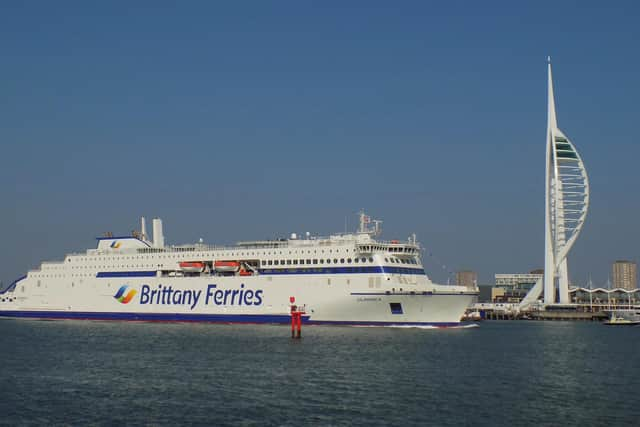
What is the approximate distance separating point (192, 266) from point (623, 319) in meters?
61.8

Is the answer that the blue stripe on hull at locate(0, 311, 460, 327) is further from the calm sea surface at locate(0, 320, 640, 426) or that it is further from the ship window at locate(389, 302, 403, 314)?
the calm sea surface at locate(0, 320, 640, 426)

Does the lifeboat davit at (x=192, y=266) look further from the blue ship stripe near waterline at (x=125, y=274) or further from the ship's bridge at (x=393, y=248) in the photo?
the ship's bridge at (x=393, y=248)

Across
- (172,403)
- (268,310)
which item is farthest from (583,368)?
(268,310)

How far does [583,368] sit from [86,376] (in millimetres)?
23403

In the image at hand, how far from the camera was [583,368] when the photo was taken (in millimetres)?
37812

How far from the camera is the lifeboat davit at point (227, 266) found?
65.5m

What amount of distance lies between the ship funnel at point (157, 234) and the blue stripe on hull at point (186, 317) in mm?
8145

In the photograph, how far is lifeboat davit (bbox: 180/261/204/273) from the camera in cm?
6769

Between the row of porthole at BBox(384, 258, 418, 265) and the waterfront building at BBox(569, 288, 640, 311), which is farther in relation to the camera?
the waterfront building at BBox(569, 288, 640, 311)

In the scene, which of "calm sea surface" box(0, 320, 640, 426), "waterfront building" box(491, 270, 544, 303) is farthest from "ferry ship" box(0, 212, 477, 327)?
"waterfront building" box(491, 270, 544, 303)

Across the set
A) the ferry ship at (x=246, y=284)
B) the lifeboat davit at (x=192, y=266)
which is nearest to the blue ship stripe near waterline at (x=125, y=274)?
the ferry ship at (x=246, y=284)

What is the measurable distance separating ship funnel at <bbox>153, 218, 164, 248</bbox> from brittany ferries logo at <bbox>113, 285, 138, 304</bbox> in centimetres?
581

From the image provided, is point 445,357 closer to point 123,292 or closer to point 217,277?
point 217,277

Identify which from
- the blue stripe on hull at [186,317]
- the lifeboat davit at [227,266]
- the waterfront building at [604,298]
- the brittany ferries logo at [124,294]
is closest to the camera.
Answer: the blue stripe on hull at [186,317]
